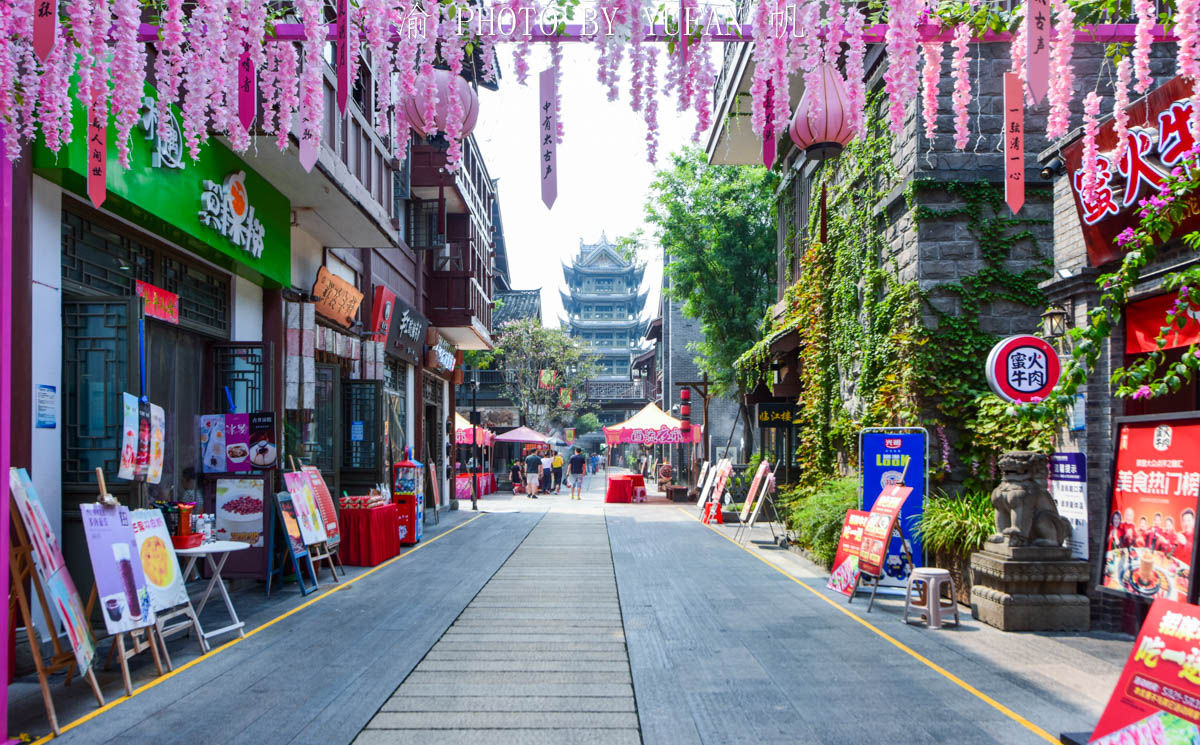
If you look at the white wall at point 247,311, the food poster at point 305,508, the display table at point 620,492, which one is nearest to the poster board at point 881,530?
the food poster at point 305,508

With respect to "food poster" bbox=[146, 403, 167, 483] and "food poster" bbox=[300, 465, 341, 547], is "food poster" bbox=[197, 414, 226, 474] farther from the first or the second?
"food poster" bbox=[146, 403, 167, 483]

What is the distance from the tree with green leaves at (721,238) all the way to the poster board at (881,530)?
707 inches

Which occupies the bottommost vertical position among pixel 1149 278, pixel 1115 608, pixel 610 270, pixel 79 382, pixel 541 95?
pixel 1115 608

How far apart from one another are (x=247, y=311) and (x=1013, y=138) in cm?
839

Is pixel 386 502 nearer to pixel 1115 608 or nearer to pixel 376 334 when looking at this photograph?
pixel 376 334

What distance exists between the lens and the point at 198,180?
29.0 feet

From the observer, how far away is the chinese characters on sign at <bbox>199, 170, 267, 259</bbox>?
29.7ft

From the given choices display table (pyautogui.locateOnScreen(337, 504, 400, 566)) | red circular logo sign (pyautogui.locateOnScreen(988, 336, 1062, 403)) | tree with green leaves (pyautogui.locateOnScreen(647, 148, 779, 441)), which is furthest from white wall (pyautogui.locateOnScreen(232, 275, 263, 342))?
tree with green leaves (pyautogui.locateOnScreen(647, 148, 779, 441))

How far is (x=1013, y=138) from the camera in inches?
243

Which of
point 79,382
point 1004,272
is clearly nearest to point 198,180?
point 79,382

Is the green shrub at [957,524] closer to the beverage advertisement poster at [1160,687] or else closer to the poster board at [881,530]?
the poster board at [881,530]

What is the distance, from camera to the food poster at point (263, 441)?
31.2ft

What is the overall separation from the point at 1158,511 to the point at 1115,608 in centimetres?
341

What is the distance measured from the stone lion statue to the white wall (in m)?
8.03
